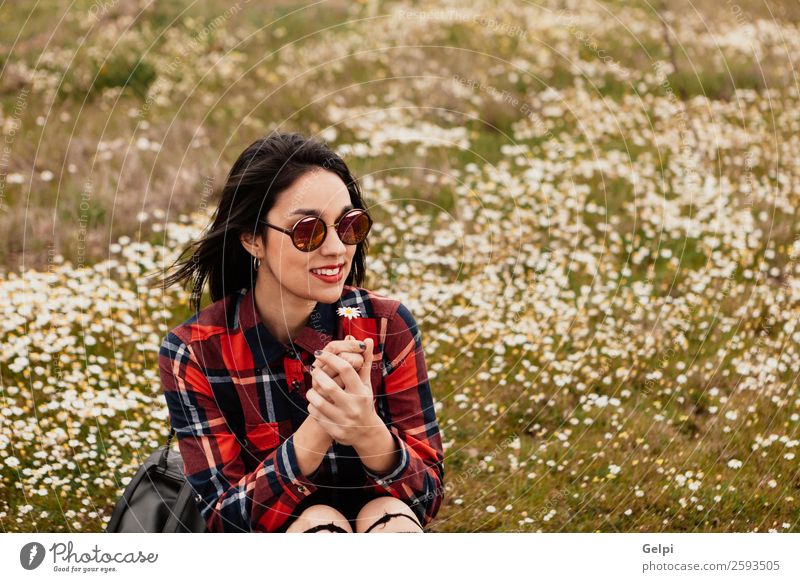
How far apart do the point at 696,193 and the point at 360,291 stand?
4.16 meters

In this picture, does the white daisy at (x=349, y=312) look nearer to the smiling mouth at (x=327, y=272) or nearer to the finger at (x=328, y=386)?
the smiling mouth at (x=327, y=272)

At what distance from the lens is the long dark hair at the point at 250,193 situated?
3.37 meters

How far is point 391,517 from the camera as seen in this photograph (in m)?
3.53

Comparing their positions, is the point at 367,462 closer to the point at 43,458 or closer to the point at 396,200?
the point at 43,458

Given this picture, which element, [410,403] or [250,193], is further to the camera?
[410,403]

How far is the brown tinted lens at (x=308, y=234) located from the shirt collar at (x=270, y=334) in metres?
0.35

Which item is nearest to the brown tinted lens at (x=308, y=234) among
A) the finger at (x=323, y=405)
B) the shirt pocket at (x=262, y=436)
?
the finger at (x=323, y=405)

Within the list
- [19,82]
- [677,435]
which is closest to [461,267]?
[677,435]

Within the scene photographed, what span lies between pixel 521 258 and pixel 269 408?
129 inches

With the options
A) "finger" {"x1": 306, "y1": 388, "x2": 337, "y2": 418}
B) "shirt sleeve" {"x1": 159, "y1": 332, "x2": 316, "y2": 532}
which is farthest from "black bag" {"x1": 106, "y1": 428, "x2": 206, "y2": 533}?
"finger" {"x1": 306, "y1": 388, "x2": 337, "y2": 418}
